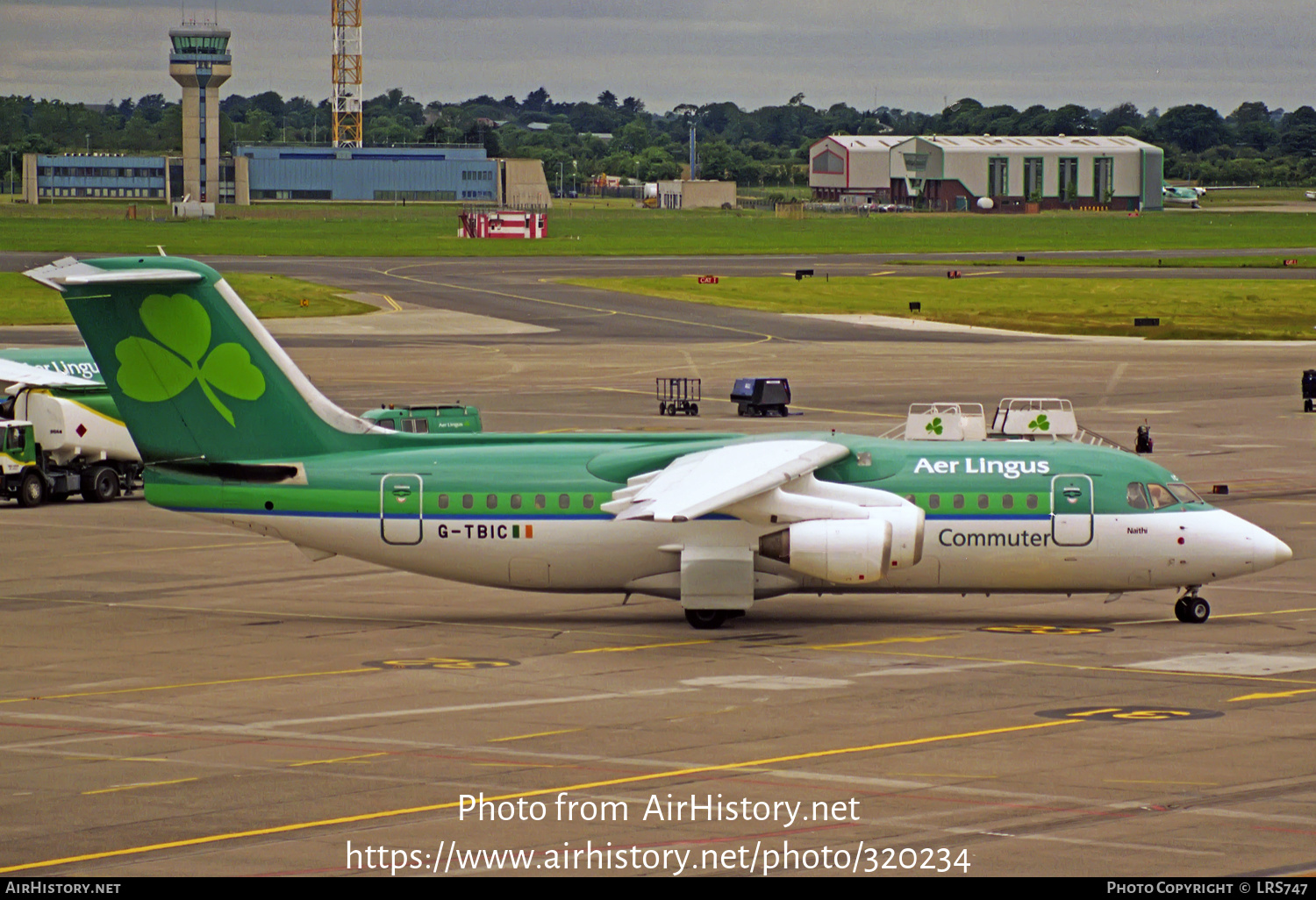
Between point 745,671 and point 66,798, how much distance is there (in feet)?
39.4

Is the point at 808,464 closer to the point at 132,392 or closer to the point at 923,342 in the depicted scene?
the point at 132,392

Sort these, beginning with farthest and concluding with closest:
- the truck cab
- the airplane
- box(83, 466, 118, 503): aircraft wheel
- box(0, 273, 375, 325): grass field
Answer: box(0, 273, 375, 325): grass field
box(83, 466, 118, 503): aircraft wheel
the truck cab
the airplane

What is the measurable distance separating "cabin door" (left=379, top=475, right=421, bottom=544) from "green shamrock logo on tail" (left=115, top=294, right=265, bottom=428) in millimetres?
3227

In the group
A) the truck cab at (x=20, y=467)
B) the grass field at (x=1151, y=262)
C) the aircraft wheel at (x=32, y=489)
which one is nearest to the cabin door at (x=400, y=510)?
the truck cab at (x=20, y=467)

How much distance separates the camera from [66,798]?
21.8m

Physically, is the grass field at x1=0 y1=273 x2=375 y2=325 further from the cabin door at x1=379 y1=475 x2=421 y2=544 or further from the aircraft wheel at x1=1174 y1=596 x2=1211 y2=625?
the aircraft wheel at x1=1174 y1=596 x2=1211 y2=625

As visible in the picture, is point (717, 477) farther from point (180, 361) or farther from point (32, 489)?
point (32, 489)

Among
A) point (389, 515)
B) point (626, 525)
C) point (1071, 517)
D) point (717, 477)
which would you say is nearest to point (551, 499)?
point (626, 525)

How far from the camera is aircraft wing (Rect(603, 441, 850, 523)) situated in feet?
95.5

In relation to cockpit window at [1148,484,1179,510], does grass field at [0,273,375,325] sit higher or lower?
higher

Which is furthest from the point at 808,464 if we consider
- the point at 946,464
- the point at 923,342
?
the point at 923,342

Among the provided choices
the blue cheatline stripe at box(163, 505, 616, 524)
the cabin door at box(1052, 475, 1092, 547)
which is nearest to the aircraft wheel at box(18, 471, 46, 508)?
the blue cheatline stripe at box(163, 505, 616, 524)

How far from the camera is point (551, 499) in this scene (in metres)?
33.3

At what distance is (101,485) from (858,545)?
29460 mm
